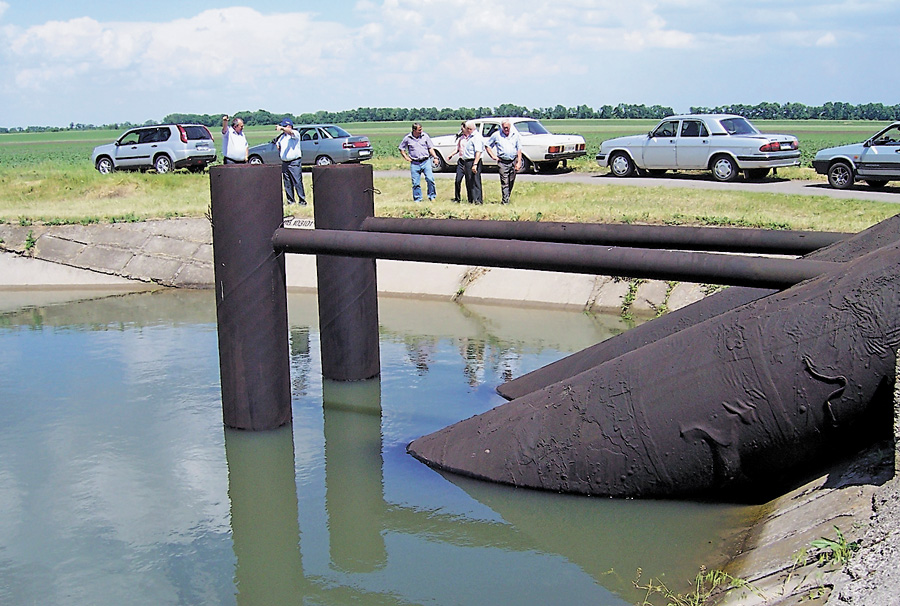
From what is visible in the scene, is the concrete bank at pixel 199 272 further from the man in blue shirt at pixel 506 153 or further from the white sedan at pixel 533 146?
the white sedan at pixel 533 146

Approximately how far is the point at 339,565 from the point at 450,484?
1.13 meters

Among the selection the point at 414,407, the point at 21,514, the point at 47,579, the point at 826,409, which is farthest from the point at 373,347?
the point at 826,409

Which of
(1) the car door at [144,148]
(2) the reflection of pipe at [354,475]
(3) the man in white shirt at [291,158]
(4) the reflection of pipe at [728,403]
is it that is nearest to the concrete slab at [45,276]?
(3) the man in white shirt at [291,158]

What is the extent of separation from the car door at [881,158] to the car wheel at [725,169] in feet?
10.8

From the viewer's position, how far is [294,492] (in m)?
6.14

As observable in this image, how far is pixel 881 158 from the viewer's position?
2023 centimetres

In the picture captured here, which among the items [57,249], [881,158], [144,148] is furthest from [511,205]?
[144,148]

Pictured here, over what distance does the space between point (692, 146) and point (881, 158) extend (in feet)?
15.8

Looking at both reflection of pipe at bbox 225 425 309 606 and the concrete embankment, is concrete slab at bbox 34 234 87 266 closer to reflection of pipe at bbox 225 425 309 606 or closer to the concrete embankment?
the concrete embankment

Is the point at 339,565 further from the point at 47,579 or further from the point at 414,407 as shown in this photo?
the point at 414,407

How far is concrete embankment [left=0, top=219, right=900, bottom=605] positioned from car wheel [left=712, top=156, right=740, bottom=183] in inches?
502

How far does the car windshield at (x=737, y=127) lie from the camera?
23.9 metres

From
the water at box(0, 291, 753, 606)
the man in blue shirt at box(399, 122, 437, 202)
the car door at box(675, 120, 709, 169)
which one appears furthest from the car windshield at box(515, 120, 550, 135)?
the water at box(0, 291, 753, 606)

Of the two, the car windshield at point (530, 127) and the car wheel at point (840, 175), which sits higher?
the car windshield at point (530, 127)
